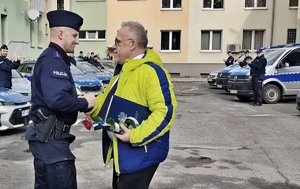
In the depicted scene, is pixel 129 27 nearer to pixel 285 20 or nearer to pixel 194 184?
pixel 194 184

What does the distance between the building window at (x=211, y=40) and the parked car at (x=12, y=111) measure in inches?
827

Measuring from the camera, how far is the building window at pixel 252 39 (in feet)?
88.4

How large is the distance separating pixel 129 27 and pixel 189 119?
24.9 feet

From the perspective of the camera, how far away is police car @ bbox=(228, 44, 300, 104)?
43.2ft

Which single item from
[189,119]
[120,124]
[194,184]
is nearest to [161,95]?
[120,124]

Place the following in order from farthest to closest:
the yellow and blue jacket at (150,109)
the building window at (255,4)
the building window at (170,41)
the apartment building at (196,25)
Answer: the building window at (170,41) → the building window at (255,4) → the apartment building at (196,25) → the yellow and blue jacket at (150,109)

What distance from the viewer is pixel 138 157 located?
257 centimetres

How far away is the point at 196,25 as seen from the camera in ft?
88.6

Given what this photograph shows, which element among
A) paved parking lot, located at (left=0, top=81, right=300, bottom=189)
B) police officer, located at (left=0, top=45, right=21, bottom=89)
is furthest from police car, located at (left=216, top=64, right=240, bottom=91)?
police officer, located at (left=0, top=45, right=21, bottom=89)

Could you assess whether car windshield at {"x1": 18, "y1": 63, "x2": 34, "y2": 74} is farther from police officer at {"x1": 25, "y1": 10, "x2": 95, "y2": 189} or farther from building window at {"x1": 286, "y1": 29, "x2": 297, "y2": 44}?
building window at {"x1": 286, "y1": 29, "x2": 297, "y2": 44}

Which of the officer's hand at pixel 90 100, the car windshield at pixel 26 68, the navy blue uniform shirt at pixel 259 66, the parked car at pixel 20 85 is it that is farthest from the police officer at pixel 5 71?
the navy blue uniform shirt at pixel 259 66

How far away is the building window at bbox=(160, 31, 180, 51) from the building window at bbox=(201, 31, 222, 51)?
6.04 ft

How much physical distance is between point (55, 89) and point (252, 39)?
26018 millimetres

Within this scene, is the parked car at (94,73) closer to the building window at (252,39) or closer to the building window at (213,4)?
the building window at (213,4)
